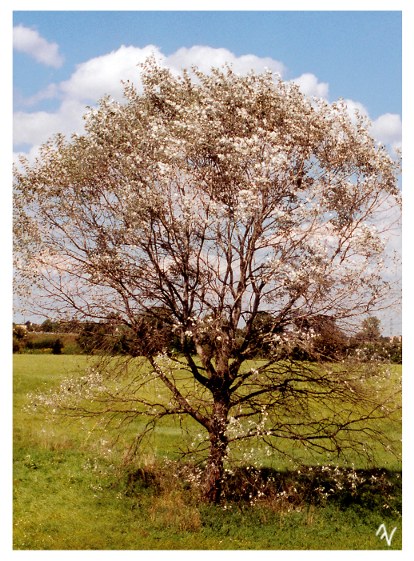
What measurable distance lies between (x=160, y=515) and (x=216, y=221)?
8.46 m

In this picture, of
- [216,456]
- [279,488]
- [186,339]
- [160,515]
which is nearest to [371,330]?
[186,339]

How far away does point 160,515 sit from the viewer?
1670cm

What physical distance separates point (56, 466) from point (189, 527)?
7804 millimetres

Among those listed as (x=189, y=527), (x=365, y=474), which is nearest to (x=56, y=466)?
(x=189, y=527)

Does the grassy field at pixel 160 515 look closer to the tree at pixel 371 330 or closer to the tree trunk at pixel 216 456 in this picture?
the tree trunk at pixel 216 456

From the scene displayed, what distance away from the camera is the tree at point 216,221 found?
51.2 feet

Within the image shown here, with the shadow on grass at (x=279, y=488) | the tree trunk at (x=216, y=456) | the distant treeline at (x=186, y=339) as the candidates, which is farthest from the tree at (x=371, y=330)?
the tree trunk at (x=216, y=456)

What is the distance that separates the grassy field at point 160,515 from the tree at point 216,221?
134 centimetres

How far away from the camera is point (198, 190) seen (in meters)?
15.8

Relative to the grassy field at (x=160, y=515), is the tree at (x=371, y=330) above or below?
above
